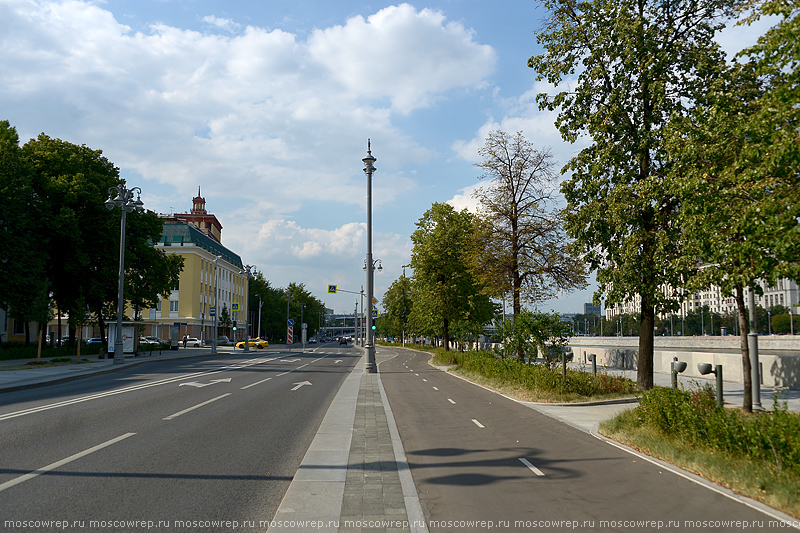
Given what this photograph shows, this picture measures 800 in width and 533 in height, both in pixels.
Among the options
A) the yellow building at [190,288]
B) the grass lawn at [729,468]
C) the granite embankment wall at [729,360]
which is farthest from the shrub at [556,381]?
the yellow building at [190,288]

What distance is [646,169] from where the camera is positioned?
16.1 m

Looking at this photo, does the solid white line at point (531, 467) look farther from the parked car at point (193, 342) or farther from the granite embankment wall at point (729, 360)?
the parked car at point (193, 342)

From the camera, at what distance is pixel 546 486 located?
264 inches

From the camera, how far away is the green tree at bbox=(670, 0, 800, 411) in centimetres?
676

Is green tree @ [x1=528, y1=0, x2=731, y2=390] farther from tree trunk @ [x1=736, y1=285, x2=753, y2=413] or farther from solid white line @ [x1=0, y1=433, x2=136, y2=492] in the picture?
solid white line @ [x1=0, y1=433, x2=136, y2=492]

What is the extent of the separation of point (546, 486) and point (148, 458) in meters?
5.58

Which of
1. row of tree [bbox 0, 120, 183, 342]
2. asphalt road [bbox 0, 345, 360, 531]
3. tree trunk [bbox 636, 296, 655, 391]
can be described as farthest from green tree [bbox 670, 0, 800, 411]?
row of tree [bbox 0, 120, 183, 342]

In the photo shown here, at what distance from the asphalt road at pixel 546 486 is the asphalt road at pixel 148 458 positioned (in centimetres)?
203

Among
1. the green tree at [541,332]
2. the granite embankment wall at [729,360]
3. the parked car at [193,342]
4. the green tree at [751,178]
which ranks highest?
the green tree at [751,178]

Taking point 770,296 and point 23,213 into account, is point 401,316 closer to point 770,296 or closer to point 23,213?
point 23,213

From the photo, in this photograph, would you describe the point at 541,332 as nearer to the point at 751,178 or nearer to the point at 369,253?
the point at 369,253

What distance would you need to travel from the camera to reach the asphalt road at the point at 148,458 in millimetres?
5520

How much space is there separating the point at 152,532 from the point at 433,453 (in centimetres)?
459

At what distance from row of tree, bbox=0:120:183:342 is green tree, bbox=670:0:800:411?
1324 inches
